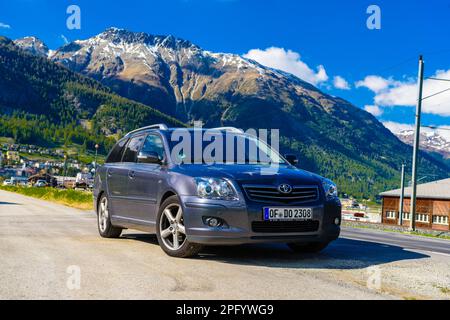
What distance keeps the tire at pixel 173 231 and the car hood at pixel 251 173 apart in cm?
46

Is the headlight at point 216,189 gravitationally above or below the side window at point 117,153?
below

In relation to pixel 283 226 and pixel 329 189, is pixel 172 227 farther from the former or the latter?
pixel 329 189

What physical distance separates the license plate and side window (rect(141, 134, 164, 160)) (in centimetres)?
198

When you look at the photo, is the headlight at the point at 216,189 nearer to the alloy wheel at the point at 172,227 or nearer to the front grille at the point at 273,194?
the front grille at the point at 273,194

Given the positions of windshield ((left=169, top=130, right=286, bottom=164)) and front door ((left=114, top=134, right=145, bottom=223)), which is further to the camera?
front door ((left=114, top=134, right=145, bottom=223))

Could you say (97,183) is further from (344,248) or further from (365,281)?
(365,281)

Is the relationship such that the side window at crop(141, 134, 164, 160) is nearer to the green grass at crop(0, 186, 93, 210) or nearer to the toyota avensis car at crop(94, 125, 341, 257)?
the toyota avensis car at crop(94, 125, 341, 257)

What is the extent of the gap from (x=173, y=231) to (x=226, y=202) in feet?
2.94

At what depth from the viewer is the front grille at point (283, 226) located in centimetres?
634

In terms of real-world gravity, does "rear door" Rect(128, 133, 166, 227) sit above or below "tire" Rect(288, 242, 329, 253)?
above

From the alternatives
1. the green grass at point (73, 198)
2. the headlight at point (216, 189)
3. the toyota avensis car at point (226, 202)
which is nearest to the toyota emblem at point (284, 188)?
the toyota avensis car at point (226, 202)

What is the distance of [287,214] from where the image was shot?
21.0ft

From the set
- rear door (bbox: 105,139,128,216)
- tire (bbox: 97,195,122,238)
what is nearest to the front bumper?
rear door (bbox: 105,139,128,216)

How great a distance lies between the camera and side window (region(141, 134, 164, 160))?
7772mm
